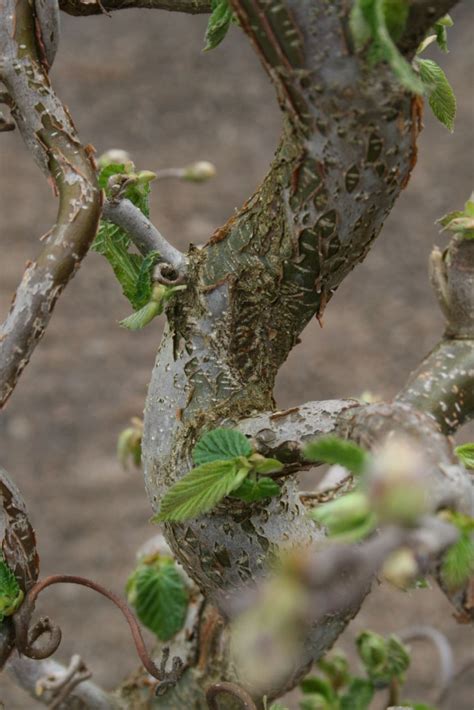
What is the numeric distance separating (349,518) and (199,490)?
0.14 metres

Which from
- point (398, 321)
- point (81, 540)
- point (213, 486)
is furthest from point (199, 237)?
point (213, 486)

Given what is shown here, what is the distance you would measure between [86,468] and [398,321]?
641mm

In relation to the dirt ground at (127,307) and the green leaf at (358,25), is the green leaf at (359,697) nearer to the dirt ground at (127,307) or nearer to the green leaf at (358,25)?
the green leaf at (358,25)

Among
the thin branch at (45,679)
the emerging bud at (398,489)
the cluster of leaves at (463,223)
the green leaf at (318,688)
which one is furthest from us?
the green leaf at (318,688)

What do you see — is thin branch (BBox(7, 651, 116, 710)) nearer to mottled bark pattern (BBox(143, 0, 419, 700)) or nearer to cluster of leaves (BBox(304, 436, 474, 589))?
mottled bark pattern (BBox(143, 0, 419, 700))

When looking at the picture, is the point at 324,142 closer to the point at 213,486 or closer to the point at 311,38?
the point at 311,38

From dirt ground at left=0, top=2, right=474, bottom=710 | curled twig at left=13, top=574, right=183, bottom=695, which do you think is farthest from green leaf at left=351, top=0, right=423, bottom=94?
dirt ground at left=0, top=2, right=474, bottom=710

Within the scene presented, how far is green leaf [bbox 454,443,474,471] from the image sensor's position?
0.42m

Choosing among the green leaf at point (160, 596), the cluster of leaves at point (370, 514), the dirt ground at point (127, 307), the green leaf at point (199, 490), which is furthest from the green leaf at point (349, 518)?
the dirt ground at point (127, 307)

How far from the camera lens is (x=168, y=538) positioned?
47 centimetres

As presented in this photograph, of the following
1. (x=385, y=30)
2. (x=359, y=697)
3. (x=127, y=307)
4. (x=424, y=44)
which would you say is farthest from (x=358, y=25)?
(x=127, y=307)

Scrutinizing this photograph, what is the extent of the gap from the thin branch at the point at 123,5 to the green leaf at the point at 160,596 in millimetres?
347

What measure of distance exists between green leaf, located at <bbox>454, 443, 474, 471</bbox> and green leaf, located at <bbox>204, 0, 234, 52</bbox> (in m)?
0.21

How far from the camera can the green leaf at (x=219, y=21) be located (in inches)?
15.0
